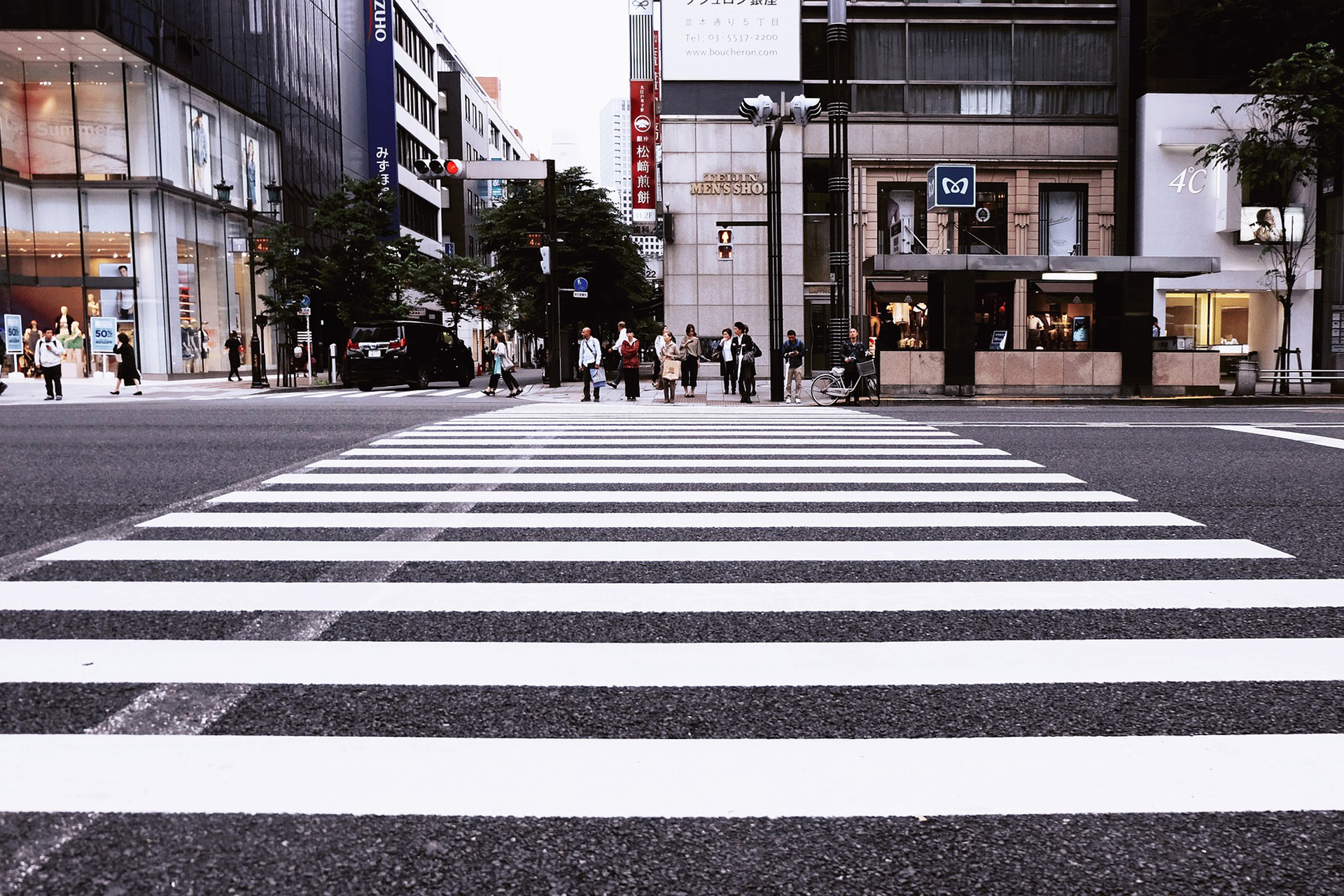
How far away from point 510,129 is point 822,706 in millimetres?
119810

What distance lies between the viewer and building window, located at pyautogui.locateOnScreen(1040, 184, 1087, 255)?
1409 inches

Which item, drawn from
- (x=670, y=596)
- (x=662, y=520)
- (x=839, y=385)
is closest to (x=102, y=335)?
(x=839, y=385)

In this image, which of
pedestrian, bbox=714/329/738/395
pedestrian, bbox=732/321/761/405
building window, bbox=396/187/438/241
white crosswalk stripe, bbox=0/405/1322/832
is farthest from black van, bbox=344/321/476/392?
building window, bbox=396/187/438/241

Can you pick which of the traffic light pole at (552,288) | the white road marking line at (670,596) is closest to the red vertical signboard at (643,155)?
the traffic light pole at (552,288)

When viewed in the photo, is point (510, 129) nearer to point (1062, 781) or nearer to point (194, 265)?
point (194, 265)

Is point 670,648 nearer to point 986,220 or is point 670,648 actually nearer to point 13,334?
point 986,220

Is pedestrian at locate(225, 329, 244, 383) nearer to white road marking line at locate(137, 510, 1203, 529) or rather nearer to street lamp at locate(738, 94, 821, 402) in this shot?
street lamp at locate(738, 94, 821, 402)

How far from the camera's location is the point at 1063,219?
3591 cm

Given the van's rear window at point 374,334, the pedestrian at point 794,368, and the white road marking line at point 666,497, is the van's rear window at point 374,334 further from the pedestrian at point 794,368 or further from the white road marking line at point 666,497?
the white road marking line at point 666,497

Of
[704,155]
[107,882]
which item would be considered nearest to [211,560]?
[107,882]

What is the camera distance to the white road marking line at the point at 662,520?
23.5 feet

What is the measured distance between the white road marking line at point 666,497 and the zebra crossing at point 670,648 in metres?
0.05

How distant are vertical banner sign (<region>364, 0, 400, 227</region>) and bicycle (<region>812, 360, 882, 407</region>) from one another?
Result: 44887 mm

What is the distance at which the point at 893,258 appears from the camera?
2336 centimetres
